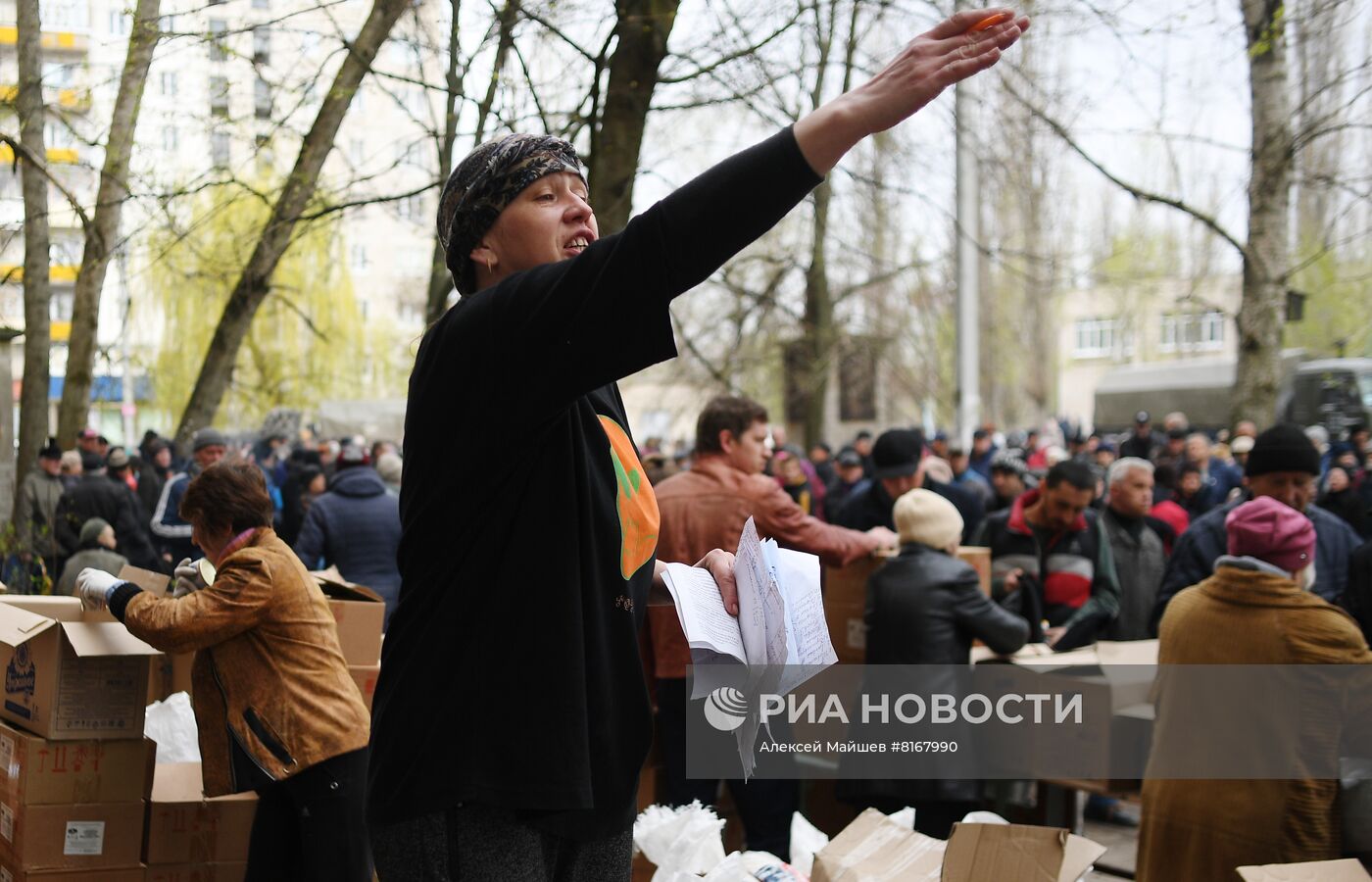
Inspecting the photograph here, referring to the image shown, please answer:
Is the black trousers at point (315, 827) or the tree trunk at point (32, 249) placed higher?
the tree trunk at point (32, 249)

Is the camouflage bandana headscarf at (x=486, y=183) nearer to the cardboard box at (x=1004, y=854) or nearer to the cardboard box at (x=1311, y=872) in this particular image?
the cardboard box at (x=1004, y=854)

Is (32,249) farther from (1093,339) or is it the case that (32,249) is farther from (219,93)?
(1093,339)

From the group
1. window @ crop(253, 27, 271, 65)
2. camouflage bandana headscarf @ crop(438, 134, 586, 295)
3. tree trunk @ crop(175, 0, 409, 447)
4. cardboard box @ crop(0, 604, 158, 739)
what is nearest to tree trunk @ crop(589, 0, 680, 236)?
tree trunk @ crop(175, 0, 409, 447)

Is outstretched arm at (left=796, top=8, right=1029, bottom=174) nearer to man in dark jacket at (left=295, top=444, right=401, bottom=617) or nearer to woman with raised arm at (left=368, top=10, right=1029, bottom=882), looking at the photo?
woman with raised arm at (left=368, top=10, right=1029, bottom=882)

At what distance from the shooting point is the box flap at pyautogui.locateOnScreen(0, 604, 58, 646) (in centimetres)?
387

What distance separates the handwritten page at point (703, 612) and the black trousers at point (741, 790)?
3.47 m

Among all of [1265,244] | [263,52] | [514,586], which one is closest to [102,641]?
[514,586]

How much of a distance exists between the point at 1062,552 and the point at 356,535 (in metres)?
4.21

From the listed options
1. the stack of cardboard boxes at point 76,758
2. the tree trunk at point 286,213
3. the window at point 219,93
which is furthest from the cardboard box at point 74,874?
the window at point 219,93

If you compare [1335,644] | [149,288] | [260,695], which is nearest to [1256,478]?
[1335,644]

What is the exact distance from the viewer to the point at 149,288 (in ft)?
101

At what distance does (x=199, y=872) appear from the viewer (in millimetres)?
4059

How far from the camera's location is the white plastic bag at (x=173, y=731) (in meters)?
4.68

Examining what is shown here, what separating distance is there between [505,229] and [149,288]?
31.4m
